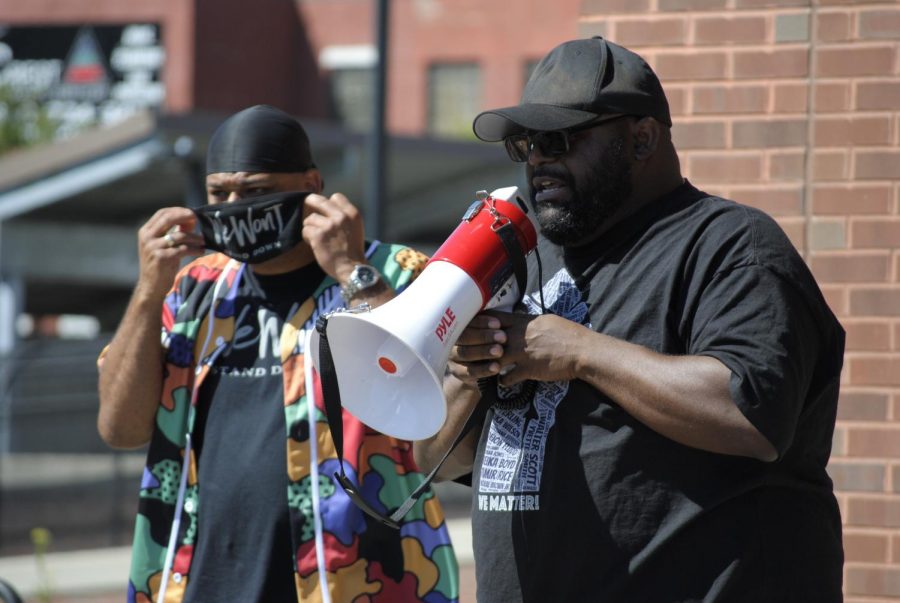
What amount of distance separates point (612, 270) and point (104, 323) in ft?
72.9

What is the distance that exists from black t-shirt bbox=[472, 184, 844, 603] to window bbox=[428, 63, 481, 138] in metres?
31.9

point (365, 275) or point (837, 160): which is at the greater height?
point (837, 160)

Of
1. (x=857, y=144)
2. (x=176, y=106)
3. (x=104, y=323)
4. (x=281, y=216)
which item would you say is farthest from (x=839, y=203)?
(x=176, y=106)

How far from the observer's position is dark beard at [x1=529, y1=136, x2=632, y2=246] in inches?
102

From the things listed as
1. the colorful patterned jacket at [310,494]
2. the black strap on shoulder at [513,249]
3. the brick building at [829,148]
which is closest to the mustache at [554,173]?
the black strap on shoulder at [513,249]

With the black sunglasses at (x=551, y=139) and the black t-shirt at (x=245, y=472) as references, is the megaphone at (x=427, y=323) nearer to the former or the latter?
the black sunglasses at (x=551, y=139)

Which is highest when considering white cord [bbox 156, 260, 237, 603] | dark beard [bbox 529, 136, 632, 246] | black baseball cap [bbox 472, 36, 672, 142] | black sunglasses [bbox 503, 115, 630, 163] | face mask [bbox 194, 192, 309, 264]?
black baseball cap [bbox 472, 36, 672, 142]

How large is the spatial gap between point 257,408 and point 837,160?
187cm

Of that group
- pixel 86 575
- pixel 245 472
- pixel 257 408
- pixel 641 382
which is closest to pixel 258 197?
pixel 257 408

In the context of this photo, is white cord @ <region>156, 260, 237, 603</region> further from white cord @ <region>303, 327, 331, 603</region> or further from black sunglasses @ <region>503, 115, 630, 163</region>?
black sunglasses @ <region>503, 115, 630, 163</region>

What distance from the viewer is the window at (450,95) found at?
112 feet

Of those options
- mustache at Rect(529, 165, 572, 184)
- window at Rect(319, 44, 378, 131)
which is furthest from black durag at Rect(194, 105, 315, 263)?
window at Rect(319, 44, 378, 131)

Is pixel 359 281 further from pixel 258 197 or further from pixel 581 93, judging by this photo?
pixel 581 93

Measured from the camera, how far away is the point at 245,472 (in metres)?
3.35
